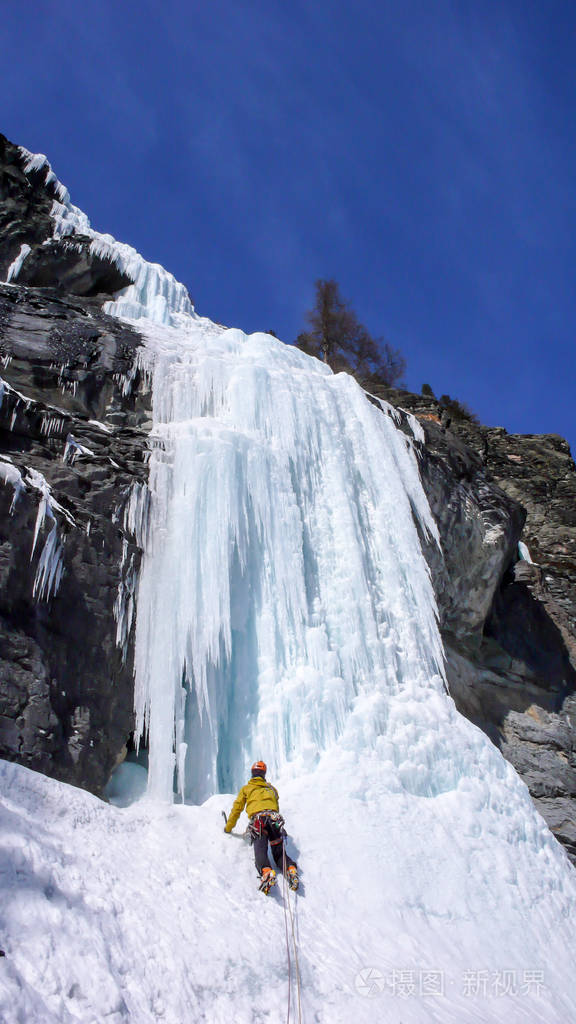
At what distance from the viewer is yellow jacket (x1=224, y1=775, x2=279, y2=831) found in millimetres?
5758

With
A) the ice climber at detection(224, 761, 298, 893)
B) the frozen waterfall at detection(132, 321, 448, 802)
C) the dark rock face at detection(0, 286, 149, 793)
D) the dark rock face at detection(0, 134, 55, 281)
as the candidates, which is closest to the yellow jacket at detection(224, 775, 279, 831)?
the ice climber at detection(224, 761, 298, 893)

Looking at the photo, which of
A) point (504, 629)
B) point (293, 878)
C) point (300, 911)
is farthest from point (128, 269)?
point (300, 911)

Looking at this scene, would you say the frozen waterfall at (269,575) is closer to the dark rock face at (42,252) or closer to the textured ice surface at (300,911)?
the textured ice surface at (300,911)

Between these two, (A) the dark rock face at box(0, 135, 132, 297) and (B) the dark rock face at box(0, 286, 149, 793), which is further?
(A) the dark rock face at box(0, 135, 132, 297)

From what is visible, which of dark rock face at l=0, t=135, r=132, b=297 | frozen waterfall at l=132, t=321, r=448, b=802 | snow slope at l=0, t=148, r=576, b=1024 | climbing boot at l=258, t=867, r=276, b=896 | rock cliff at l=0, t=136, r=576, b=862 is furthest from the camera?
dark rock face at l=0, t=135, r=132, b=297

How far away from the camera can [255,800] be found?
229 inches

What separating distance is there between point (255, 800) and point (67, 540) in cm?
341

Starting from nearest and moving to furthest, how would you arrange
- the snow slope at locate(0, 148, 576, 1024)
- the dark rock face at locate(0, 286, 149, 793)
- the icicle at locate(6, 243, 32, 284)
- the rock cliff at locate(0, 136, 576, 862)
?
the snow slope at locate(0, 148, 576, 1024) → the dark rock face at locate(0, 286, 149, 793) → the rock cliff at locate(0, 136, 576, 862) → the icicle at locate(6, 243, 32, 284)

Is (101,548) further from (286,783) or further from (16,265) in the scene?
(16,265)

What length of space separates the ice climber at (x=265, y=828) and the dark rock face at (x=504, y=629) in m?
5.83

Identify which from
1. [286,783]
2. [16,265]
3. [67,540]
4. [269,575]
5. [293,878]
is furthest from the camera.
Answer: [16,265]

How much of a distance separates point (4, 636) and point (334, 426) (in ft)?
19.1

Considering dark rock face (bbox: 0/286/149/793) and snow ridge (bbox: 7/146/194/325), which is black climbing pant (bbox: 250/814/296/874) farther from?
snow ridge (bbox: 7/146/194/325)

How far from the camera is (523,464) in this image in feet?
56.7
